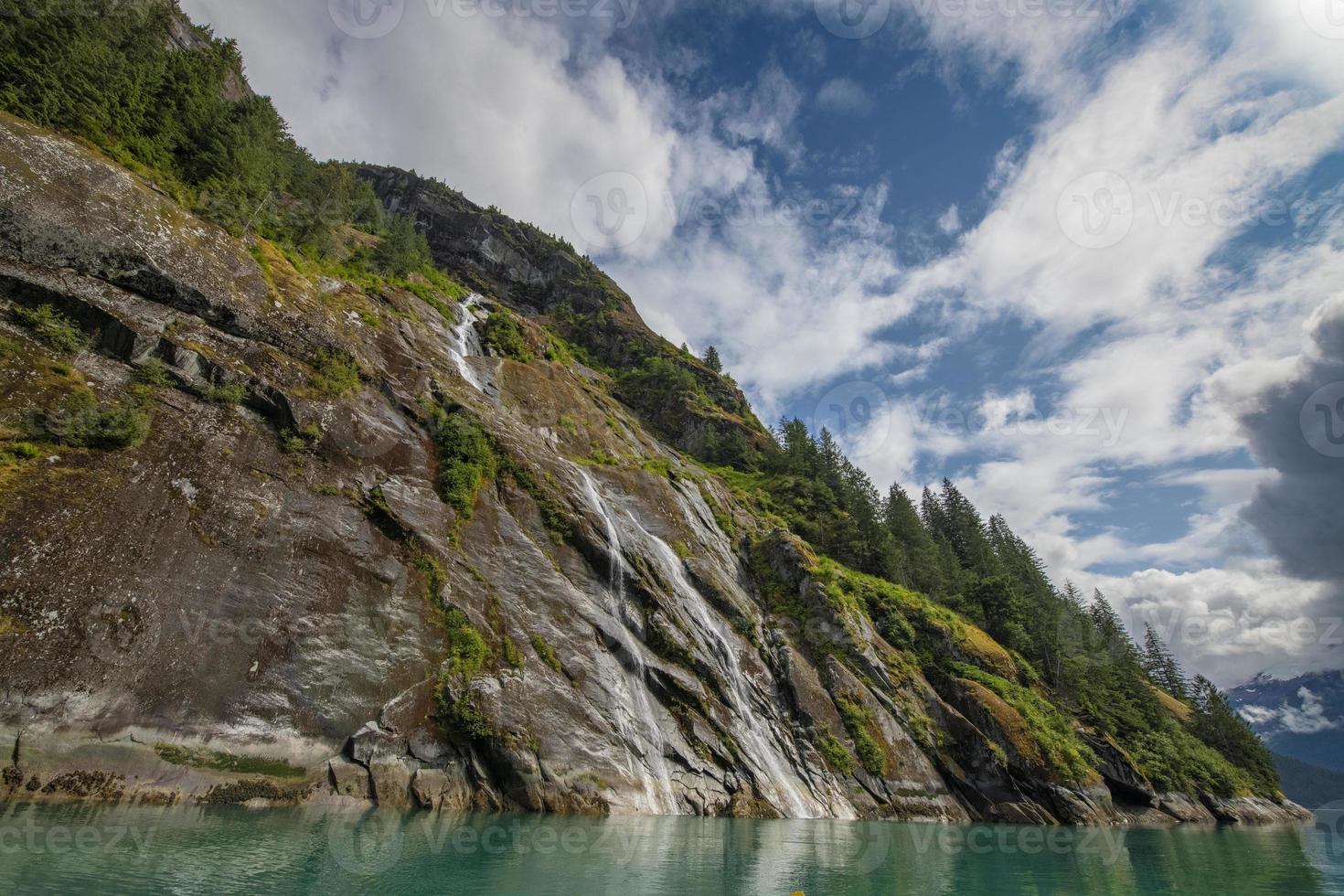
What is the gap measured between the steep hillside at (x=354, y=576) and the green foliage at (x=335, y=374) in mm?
129

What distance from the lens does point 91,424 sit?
17859 mm

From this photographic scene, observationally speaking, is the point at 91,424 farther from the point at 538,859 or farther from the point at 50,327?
the point at 538,859

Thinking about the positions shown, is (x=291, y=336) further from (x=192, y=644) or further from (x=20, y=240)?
(x=192, y=644)

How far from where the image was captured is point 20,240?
64.6 feet

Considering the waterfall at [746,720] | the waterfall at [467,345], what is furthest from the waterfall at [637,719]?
the waterfall at [467,345]

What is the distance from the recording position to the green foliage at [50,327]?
18875 mm

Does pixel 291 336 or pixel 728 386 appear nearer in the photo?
pixel 291 336

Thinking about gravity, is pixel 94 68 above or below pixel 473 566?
above

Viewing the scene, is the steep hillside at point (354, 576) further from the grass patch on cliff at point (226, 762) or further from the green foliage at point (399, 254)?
the green foliage at point (399, 254)

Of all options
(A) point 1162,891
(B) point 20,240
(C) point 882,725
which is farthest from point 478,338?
(A) point 1162,891

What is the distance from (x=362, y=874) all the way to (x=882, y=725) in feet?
104

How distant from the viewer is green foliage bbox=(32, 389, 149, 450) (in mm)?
17328

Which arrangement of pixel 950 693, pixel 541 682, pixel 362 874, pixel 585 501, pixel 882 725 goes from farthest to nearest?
pixel 950 693
pixel 882 725
pixel 585 501
pixel 541 682
pixel 362 874

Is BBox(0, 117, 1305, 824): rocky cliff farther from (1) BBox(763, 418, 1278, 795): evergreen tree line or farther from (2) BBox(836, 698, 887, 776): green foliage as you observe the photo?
(1) BBox(763, 418, 1278, 795): evergreen tree line
